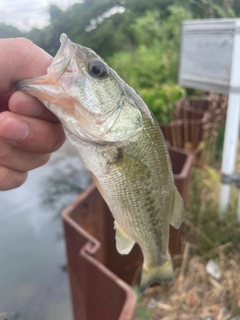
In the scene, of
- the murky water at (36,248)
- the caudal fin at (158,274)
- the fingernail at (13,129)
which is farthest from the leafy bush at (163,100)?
the fingernail at (13,129)

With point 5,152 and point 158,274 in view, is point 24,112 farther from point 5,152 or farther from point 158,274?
point 158,274

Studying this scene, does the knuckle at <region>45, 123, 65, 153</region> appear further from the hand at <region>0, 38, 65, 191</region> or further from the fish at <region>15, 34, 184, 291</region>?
the fish at <region>15, 34, 184, 291</region>

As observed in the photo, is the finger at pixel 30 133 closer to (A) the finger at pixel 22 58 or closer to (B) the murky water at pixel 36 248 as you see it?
(A) the finger at pixel 22 58

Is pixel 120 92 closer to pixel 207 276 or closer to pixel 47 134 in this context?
pixel 47 134

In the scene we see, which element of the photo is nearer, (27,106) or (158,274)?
(27,106)

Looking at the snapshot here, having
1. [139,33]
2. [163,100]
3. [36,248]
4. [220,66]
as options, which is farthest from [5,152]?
[139,33]

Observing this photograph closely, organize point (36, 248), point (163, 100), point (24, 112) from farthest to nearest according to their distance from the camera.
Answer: point (163, 100) → point (36, 248) → point (24, 112)
